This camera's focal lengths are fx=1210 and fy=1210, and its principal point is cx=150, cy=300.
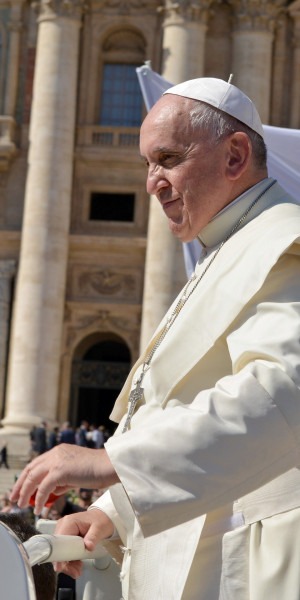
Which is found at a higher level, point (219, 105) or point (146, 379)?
point (219, 105)

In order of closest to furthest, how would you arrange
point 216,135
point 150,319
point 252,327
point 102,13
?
point 252,327 < point 216,135 < point 150,319 < point 102,13

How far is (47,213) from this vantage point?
91.9 ft

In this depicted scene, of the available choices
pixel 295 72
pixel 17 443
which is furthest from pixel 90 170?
pixel 17 443

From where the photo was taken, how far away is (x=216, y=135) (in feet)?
8.64

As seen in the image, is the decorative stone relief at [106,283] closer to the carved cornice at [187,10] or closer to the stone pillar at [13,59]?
the stone pillar at [13,59]

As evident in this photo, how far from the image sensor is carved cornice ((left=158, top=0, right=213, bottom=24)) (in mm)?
28484

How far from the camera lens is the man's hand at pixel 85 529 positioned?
2.66 m

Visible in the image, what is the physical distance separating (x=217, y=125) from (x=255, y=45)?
26723 mm

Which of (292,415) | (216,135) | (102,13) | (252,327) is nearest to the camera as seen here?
(292,415)

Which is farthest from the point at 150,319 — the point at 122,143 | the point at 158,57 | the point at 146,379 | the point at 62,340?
the point at 146,379

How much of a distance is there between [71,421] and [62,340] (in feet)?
6.31

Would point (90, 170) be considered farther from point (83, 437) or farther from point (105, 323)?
point (83, 437)

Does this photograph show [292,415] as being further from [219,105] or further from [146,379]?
[219,105]

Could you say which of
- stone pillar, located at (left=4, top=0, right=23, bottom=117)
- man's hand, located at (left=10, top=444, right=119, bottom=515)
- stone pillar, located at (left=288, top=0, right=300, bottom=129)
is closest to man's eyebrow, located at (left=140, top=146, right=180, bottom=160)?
man's hand, located at (left=10, top=444, right=119, bottom=515)
